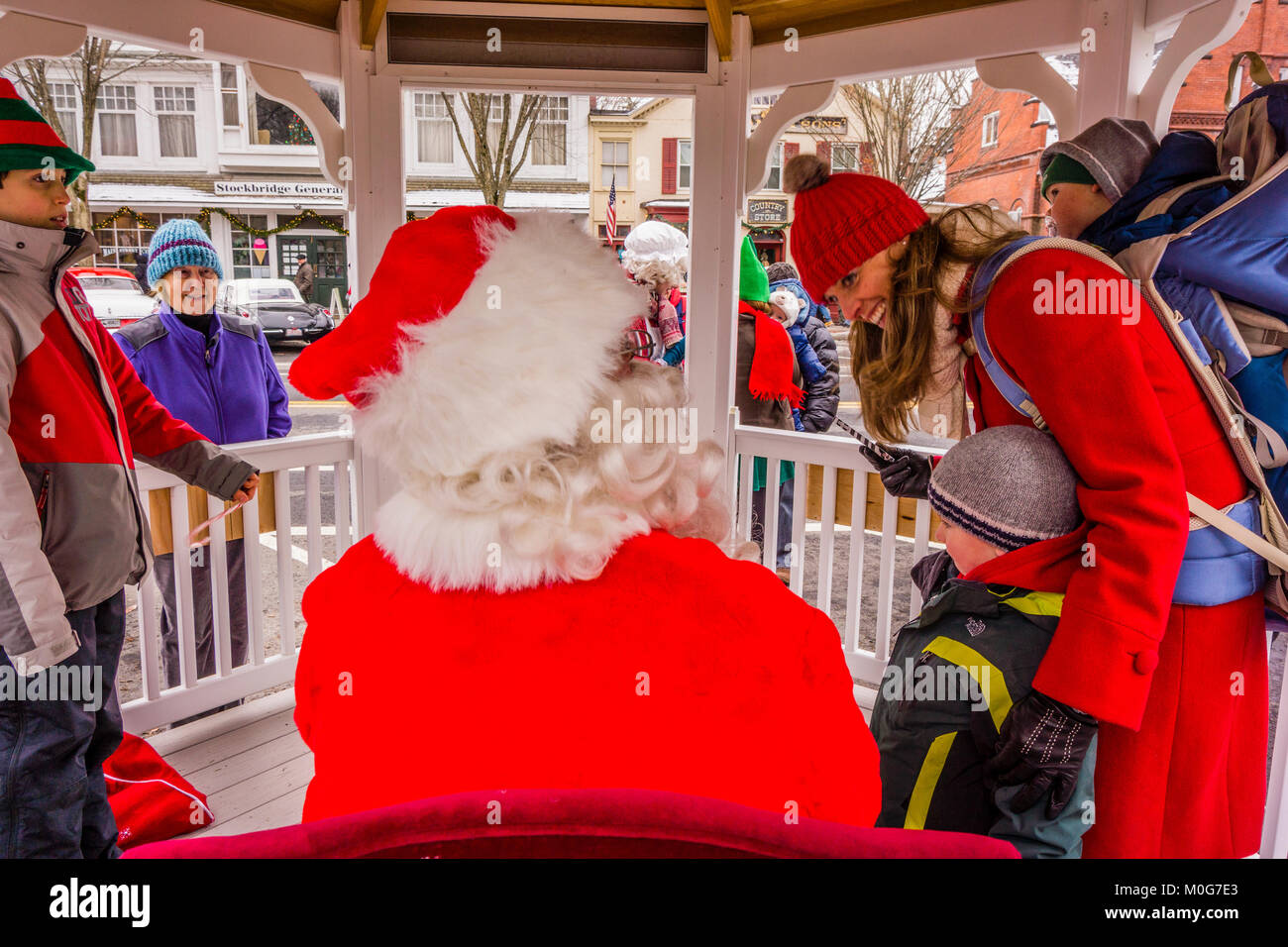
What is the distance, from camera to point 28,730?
182cm

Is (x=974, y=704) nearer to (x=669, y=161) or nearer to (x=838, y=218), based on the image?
(x=838, y=218)

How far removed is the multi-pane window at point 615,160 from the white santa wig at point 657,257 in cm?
1243

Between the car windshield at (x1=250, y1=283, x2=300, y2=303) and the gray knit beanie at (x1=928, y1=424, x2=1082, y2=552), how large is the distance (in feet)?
38.4

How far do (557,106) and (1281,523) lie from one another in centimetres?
1205

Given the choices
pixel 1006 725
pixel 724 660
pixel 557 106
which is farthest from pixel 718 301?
pixel 557 106

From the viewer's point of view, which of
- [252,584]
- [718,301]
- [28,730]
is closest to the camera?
[28,730]

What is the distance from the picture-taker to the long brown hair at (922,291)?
4.76ft

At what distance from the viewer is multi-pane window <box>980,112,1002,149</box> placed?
26.6ft

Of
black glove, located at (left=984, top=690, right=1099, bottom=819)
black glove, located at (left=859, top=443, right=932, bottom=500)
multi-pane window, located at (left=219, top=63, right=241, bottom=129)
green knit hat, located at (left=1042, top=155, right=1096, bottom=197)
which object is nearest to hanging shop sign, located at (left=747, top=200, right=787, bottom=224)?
multi-pane window, located at (left=219, top=63, right=241, bottom=129)

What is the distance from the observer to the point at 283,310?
37.2 ft

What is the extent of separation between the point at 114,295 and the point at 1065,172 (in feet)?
35.5

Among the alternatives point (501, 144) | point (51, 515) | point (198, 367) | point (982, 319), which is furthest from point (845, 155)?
point (51, 515)

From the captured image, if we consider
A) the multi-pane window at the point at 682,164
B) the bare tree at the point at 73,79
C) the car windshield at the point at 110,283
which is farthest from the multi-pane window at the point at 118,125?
the multi-pane window at the point at 682,164
